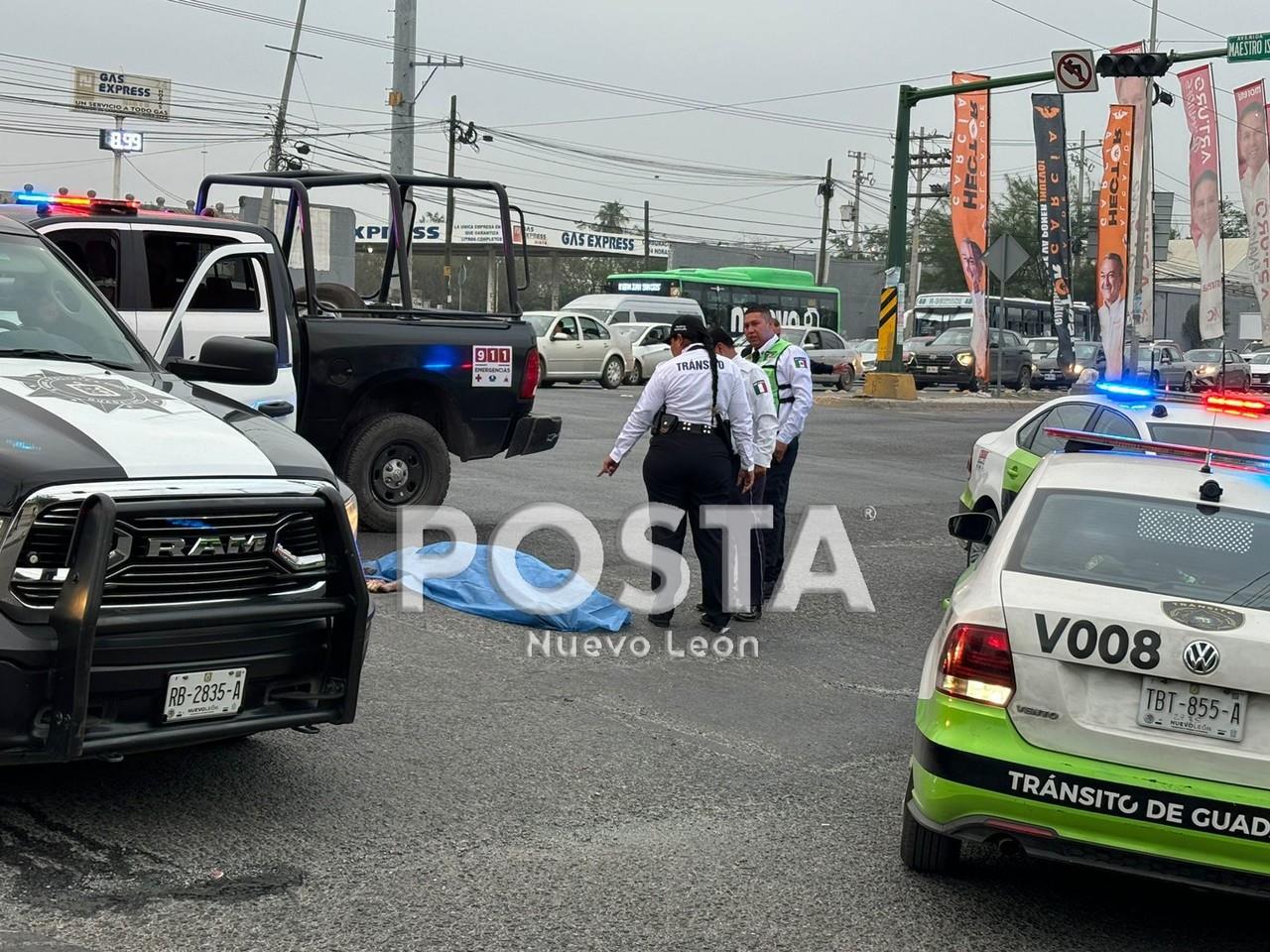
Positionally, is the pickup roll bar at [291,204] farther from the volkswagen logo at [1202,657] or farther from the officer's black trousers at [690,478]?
the volkswagen logo at [1202,657]

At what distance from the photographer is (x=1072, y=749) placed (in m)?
4.57

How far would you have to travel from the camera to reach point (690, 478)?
8.58m

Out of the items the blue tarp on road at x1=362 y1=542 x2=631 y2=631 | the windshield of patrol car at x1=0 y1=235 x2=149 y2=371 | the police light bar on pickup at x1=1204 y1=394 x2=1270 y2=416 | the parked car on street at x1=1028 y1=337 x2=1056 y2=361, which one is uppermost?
the parked car on street at x1=1028 y1=337 x2=1056 y2=361

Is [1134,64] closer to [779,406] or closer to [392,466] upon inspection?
[779,406]

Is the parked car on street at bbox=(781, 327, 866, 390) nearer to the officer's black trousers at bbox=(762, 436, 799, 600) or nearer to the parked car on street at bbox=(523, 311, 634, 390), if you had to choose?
the parked car on street at bbox=(523, 311, 634, 390)

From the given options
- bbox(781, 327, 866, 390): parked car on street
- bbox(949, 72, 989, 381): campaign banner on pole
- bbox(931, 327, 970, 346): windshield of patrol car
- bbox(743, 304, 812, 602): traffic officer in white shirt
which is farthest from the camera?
bbox(931, 327, 970, 346): windshield of patrol car

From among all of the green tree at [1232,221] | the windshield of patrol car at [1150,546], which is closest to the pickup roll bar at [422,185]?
the windshield of patrol car at [1150,546]

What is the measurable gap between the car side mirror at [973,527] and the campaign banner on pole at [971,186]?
2947 centimetres

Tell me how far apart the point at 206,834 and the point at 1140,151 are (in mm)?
35952

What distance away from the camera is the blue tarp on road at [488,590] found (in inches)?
341

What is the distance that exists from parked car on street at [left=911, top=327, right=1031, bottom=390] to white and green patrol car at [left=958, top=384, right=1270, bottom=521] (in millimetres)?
28128

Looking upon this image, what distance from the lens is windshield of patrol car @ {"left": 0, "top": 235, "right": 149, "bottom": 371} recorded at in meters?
6.04

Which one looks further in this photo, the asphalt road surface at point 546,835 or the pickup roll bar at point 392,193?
the pickup roll bar at point 392,193

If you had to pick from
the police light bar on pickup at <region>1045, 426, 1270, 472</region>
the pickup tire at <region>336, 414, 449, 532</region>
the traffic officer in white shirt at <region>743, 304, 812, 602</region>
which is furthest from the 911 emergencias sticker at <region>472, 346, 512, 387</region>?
the police light bar on pickup at <region>1045, 426, 1270, 472</region>
